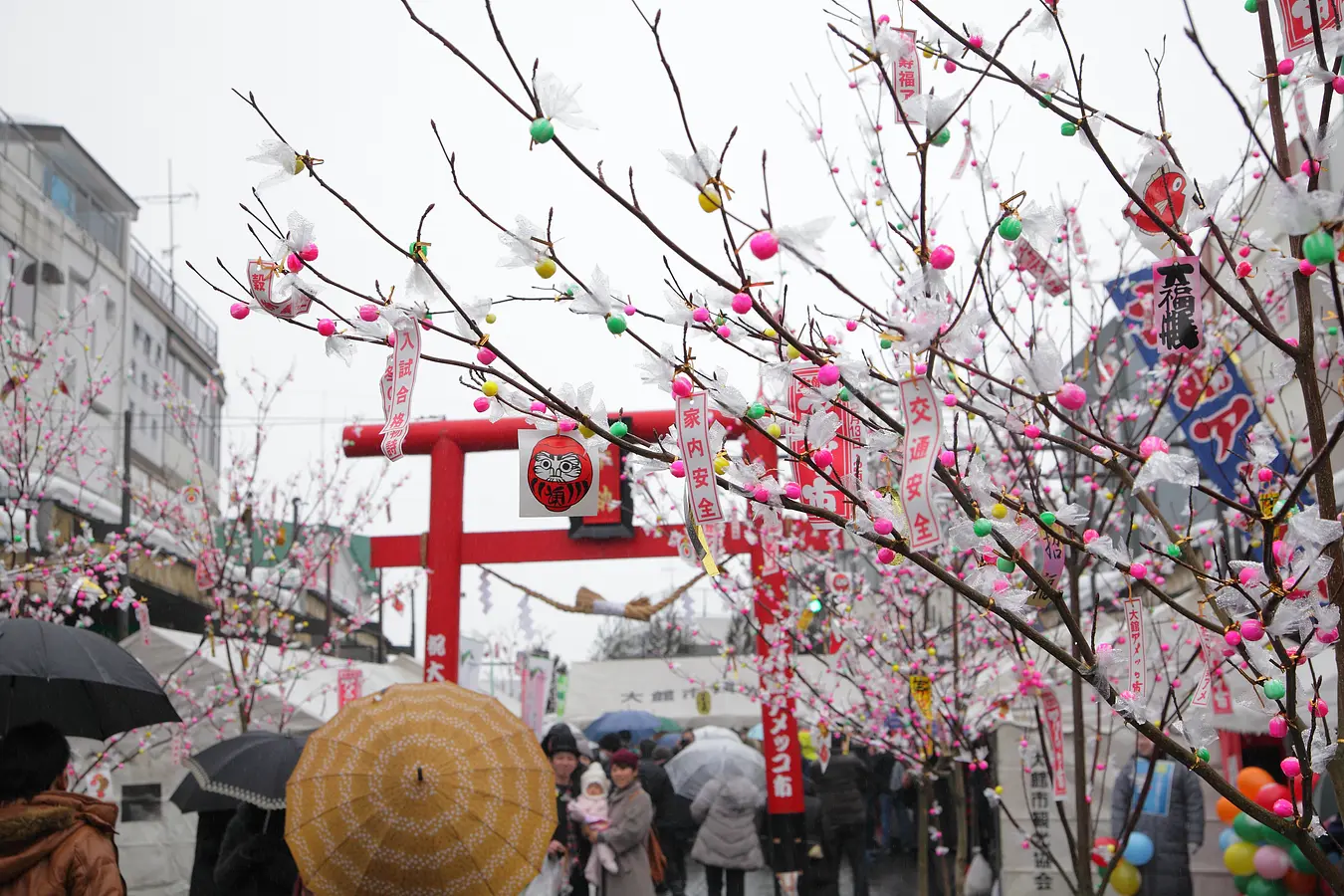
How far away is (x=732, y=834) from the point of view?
33.0 feet

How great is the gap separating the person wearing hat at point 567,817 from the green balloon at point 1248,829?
4.45 meters

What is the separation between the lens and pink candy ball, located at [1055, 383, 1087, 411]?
2.49 m

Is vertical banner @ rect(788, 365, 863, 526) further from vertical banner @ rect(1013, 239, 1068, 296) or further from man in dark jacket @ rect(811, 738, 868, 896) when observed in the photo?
man in dark jacket @ rect(811, 738, 868, 896)

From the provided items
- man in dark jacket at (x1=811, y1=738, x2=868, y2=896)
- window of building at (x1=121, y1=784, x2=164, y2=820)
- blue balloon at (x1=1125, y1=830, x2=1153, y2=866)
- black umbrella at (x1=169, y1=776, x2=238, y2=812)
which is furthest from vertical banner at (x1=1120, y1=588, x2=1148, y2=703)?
window of building at (x1=121, y1=784, x2=164, y2=820)

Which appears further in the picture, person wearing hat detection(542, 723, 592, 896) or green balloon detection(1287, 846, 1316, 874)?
person wearing hat detection(542, 723, 592, 896)

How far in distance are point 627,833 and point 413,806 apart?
374 cm

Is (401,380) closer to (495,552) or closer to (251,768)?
(251,768)

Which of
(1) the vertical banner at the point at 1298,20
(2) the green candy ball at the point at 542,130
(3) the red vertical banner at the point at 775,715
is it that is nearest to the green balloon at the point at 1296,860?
(3) the red vertical banner at the point at 775,715

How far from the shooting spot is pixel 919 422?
2.57 m

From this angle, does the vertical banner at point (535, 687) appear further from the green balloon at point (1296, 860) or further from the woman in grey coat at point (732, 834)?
the green balloon at point (1296, 860)

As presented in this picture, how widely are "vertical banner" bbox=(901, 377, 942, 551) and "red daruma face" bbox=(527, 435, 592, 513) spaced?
1.38 meters

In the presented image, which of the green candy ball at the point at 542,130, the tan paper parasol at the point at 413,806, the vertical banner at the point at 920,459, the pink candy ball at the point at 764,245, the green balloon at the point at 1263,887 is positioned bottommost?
the green balloon at the point at 1263,887

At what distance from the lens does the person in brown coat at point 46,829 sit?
4.07 m

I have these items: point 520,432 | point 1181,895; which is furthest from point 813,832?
point 520,432
